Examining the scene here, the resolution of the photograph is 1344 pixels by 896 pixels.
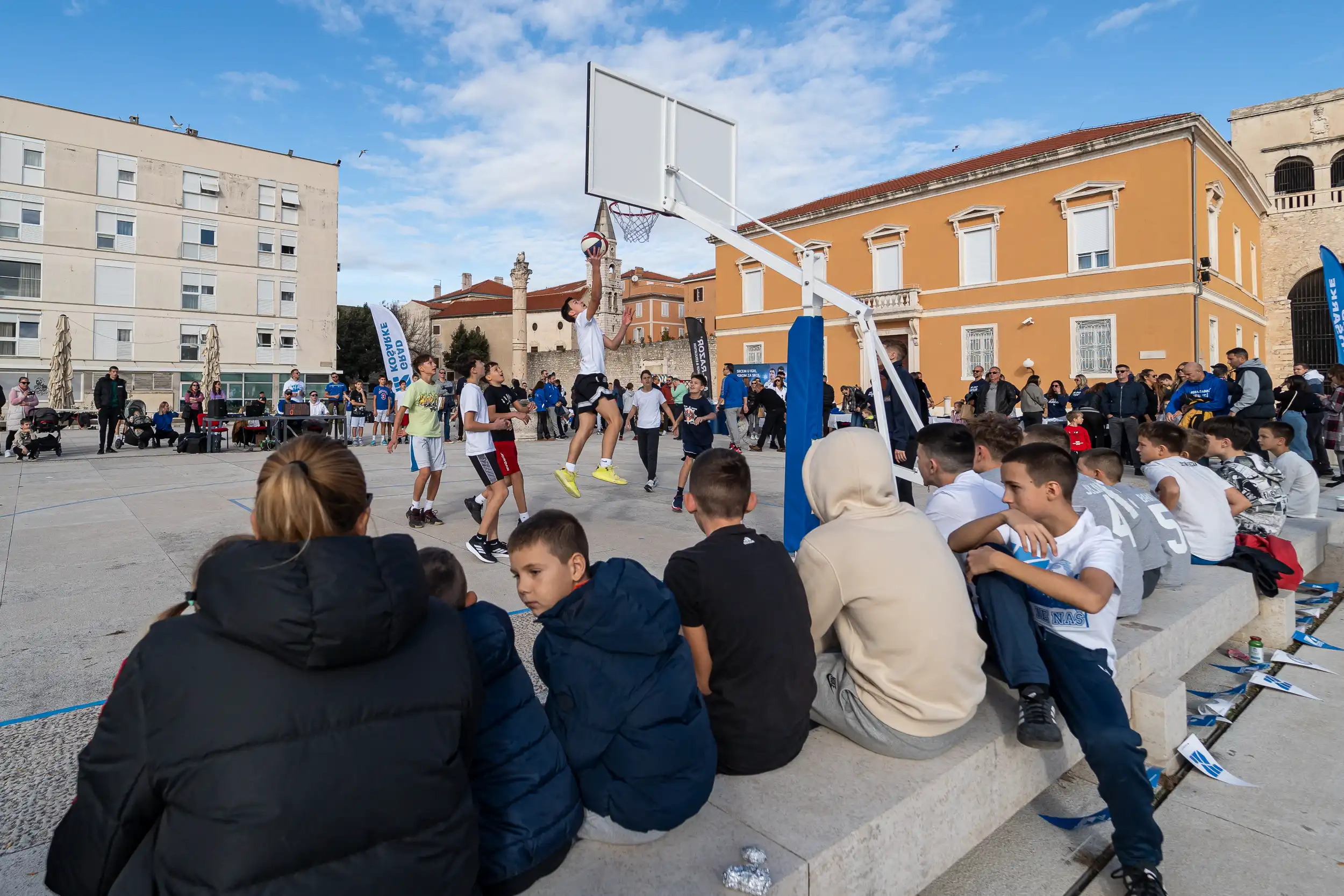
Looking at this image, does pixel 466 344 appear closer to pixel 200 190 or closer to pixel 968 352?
pixel 200 190

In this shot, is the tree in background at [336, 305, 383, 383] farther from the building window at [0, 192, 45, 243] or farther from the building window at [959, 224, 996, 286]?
the building window at [959, 224, 996, 286]

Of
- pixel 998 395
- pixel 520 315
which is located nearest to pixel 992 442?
pixel 998 395

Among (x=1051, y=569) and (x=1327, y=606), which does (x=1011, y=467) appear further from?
(x=1327, y=606)

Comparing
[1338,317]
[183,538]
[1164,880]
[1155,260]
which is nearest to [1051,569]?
[1164,880]

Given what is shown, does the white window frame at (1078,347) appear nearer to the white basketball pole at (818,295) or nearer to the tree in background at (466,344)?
the white basketball pole at (818,295)

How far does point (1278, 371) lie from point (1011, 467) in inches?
1531

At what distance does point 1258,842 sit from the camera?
260 centimetres

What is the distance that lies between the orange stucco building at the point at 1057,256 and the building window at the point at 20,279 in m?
33.9

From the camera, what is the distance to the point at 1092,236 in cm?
2498

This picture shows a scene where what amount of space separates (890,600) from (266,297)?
44.9m

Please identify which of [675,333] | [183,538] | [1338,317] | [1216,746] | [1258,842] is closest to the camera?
[1258,842]

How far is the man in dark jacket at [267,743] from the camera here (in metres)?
1.27

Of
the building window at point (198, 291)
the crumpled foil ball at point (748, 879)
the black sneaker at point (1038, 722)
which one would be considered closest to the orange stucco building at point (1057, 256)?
the black sneaker at point (1038, 722)

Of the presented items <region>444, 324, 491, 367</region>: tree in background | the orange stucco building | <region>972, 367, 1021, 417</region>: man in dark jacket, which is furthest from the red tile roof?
<region>444, 324, 491, 367</region>: tree in background
